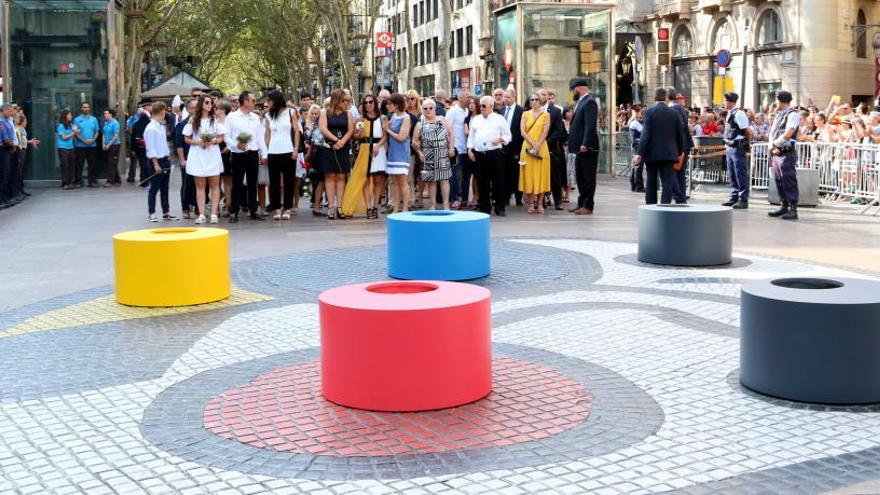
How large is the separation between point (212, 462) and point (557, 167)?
13.0 meters

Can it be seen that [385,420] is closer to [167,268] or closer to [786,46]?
[167,268]

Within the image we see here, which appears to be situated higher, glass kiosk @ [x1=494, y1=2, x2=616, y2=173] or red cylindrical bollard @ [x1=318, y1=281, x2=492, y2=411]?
glass kiosk @ [x1=494, y1=2, x2=616, y2=173]

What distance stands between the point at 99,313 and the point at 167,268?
703 millimetres

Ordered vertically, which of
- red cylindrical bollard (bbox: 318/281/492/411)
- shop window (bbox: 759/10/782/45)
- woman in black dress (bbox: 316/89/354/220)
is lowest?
red cylindrical bollard (bbox: 318/281/492/411)

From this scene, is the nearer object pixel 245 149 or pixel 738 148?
pixel 245 149

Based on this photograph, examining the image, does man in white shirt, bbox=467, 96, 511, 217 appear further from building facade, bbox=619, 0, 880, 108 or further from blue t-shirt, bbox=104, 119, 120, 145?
building facade, bbox=619, 0, 880, 108

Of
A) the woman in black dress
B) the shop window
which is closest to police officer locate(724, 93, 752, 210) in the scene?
the woman in black dress

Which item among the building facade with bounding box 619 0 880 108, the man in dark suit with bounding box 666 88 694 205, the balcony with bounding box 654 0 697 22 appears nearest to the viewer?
the man in dark suit with bounding box 666 88 694 205

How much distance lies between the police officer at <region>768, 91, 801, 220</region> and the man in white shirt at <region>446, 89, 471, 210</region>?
199 inches

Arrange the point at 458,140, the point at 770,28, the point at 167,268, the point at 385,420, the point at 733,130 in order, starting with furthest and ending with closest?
the point at 770,28
the point at 458,140
the point at 733,130
the point at 167,268
the point at 385,420

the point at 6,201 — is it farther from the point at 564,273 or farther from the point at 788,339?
the point at 788,339

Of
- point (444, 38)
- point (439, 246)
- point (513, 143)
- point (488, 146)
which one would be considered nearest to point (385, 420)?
point (439, 246)

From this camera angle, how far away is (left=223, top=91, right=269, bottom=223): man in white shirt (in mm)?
15727

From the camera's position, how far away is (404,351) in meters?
5.73
